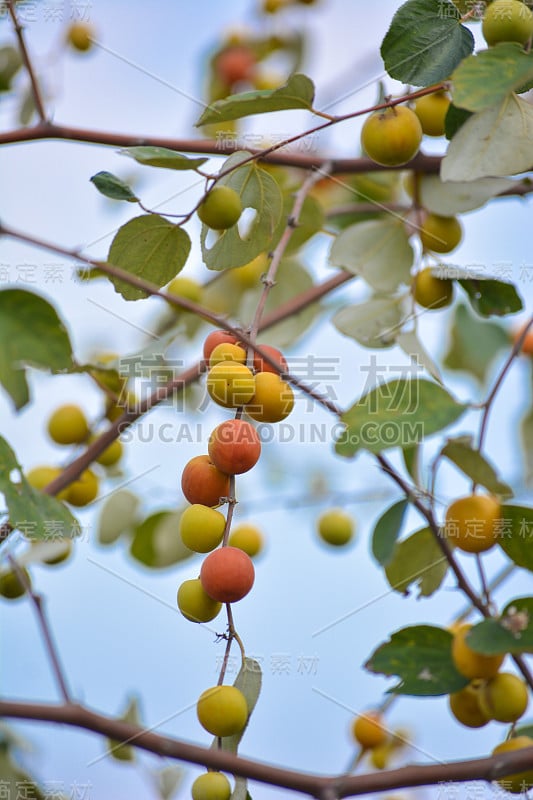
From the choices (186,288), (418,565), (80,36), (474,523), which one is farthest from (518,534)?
(80,36)

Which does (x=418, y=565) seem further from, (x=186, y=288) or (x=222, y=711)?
(x=186, y=288)

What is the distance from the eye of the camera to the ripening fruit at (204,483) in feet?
1.97

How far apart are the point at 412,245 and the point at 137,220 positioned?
35 cm

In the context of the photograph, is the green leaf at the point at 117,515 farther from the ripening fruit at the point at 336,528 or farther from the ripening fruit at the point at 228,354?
the ripening fruit at the point at 228,354

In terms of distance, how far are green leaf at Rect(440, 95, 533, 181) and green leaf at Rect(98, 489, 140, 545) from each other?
0.62 metres

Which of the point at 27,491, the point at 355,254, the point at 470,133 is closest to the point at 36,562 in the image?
the point at 27,491

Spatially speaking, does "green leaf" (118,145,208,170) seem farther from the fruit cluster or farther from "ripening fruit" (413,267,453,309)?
"ripening fruit" (413,267,453,309)

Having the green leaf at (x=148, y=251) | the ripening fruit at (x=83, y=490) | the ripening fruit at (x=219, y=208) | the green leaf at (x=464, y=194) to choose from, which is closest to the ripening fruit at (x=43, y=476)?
the ripening fruit at (x=83, y=490)

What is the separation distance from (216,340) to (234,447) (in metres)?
0.12

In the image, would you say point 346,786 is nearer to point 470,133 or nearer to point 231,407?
point 231,407

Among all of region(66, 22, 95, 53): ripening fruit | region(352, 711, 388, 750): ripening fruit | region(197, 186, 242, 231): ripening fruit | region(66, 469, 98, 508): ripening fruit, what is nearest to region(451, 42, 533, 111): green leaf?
region(197, 186, 242, 231): ripening fruit

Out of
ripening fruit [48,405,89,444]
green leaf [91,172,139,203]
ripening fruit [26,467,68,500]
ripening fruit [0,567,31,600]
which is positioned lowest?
ripening fruit [0,567,31,600]

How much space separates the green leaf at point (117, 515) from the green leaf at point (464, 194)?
1.72 ft

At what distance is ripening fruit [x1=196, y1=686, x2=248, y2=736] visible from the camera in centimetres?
57
